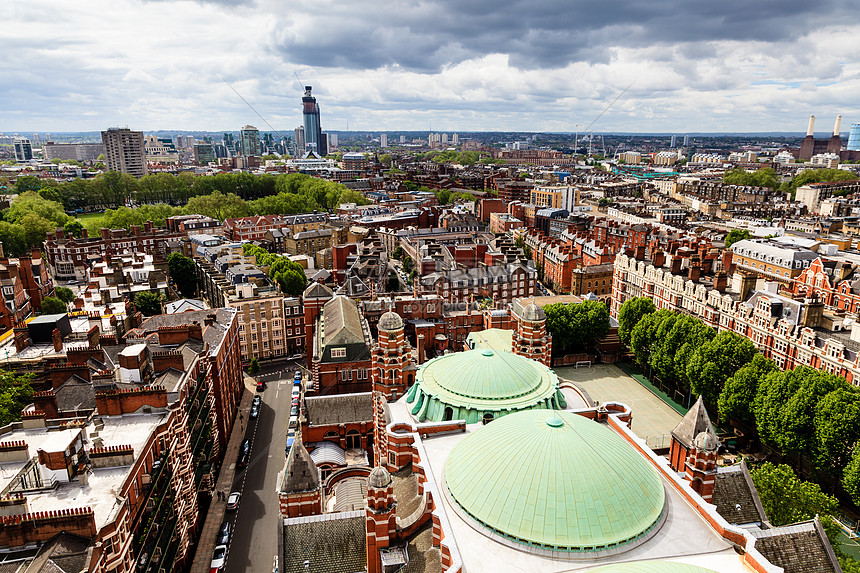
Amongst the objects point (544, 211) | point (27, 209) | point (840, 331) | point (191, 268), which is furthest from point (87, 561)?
point (27, 209)

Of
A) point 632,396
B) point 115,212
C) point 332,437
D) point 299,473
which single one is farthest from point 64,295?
point 632,396

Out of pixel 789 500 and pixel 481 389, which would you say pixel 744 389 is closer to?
pixel 789 500

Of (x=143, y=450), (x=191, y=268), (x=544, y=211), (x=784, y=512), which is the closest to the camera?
(x=143, y=450)

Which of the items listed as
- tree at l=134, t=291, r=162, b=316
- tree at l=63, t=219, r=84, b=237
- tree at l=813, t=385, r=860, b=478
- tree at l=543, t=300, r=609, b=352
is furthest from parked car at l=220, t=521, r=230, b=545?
tree at l=63, t=219, r=84, b=237

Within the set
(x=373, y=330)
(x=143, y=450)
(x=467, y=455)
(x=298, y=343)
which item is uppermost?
(x=467, y=455)

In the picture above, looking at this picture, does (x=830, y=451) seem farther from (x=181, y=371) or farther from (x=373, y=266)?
(x=373, y=266)
